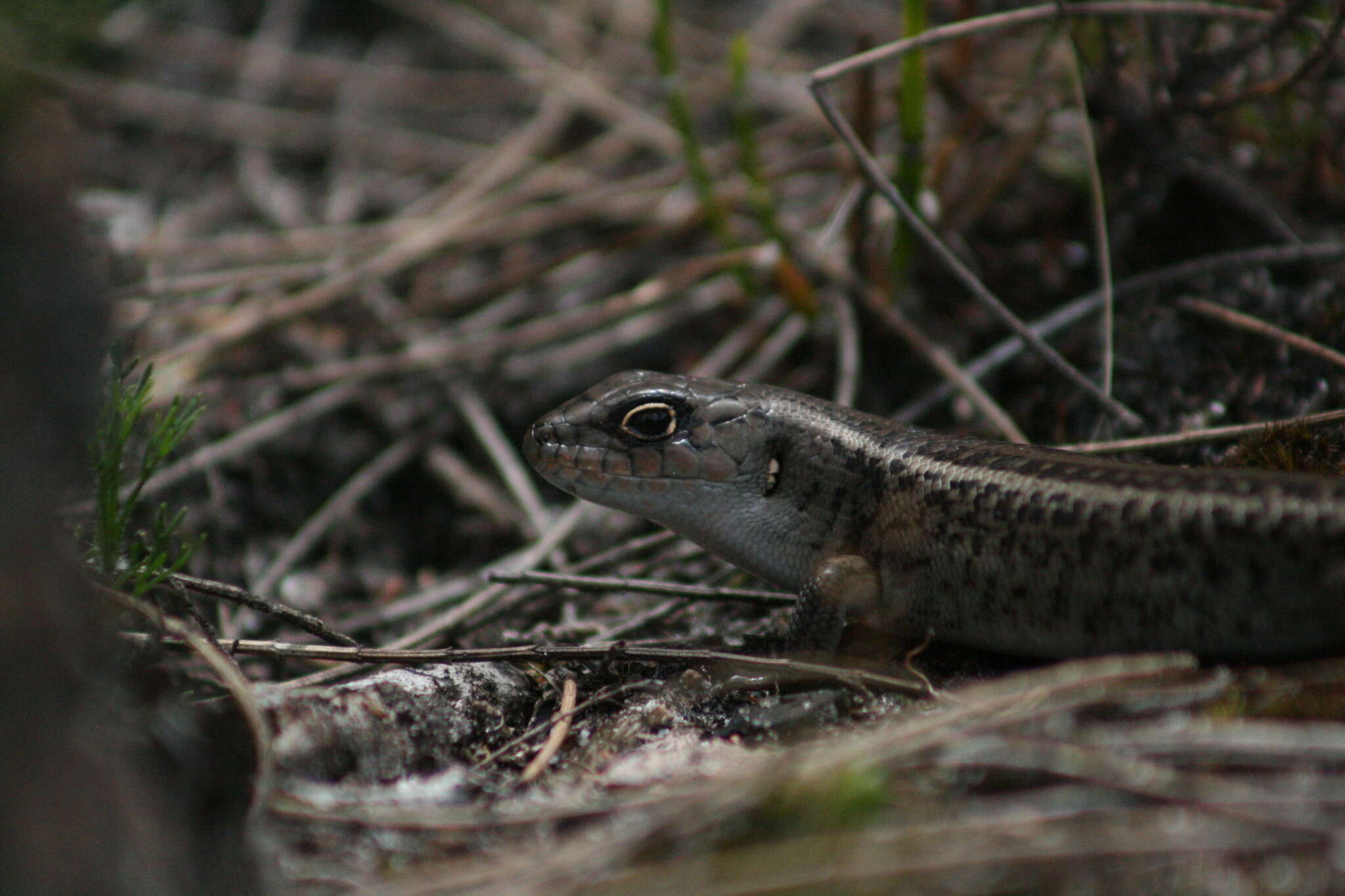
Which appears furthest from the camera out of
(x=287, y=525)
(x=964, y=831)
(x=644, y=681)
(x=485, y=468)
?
(x=485, y=468)

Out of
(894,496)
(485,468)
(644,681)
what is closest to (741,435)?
(894,496)

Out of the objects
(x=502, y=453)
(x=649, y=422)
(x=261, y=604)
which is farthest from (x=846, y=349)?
(x=261, y=604)

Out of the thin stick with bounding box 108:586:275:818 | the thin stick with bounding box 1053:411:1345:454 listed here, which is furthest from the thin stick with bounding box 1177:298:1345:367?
the thin stick with bounding box 108:586:275:818

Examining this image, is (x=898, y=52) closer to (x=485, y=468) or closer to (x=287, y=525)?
(x=485, y=468)

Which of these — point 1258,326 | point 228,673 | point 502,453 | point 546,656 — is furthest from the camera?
point 502,453

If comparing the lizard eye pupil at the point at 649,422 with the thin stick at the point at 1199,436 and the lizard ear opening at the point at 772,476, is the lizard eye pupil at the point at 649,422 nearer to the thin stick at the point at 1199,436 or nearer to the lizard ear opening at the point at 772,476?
the lizard ear opening at the point at 772,476

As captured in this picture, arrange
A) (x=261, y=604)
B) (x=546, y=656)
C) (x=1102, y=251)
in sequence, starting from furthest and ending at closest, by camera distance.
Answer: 1. (x=1102, y=251)
2. (x=261, y=604)
3. (x=546, y=656)

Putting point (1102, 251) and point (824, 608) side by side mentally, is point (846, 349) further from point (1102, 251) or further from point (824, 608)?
point (824, 608)
